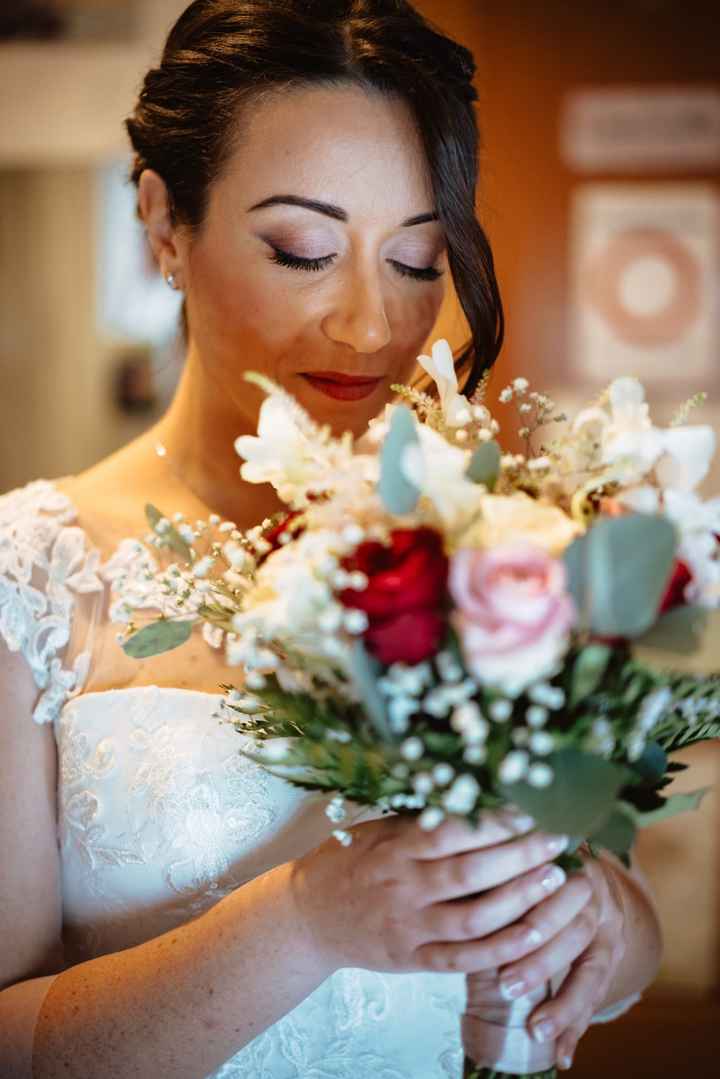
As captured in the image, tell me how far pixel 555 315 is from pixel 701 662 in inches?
116

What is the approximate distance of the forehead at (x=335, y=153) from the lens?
1.35 metres

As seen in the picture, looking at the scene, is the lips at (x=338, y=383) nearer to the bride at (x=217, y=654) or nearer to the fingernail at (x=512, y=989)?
the bride at (x=217, y=654)

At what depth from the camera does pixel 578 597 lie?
2.77ft

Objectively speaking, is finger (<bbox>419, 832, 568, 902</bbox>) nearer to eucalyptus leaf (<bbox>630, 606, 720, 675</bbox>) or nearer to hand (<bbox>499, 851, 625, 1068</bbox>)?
hand (<bbox>499, 851, 625, 1068</bbox>)

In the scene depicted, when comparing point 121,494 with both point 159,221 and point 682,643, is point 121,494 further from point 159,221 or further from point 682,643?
point 682,643

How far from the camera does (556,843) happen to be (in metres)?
0.97

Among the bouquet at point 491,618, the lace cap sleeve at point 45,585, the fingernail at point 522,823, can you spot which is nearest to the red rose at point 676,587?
the bouquet at point 491,618

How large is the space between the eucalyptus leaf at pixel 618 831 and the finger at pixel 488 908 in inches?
3.1

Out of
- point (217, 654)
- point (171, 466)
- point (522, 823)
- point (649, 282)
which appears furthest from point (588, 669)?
point (649, 282)

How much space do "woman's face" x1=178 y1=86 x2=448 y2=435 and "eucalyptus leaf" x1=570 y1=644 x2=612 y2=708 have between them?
0.63m

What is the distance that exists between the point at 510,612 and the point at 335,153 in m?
0.79

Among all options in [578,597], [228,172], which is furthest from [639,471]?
[228,172]

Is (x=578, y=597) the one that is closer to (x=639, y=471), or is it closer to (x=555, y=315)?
(x=639, y=471)

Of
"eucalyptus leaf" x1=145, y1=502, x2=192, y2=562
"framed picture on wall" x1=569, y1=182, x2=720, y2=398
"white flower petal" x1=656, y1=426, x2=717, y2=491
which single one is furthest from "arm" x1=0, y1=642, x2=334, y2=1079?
"framed picture on wall" x1=569, y1=182, x2=720, y2=398
